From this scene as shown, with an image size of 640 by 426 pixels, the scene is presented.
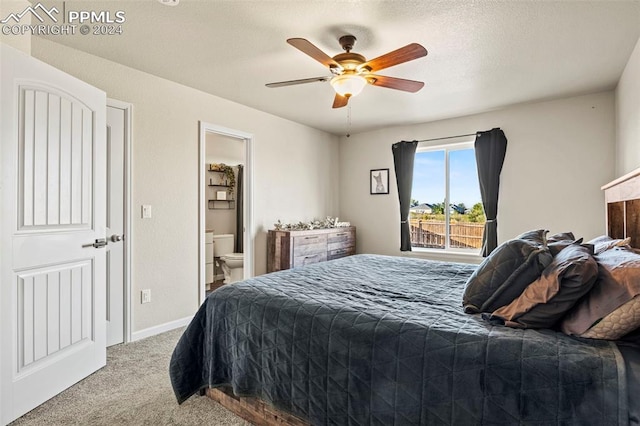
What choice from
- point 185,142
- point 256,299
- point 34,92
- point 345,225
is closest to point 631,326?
point 256,299

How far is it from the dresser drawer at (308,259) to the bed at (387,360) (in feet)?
6.62

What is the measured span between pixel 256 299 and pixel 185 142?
7.56 feet

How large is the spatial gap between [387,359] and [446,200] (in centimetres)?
384

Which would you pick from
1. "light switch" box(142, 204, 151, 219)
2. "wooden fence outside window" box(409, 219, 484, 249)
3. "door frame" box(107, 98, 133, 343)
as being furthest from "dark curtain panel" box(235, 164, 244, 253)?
"wooden fence outside window" box(409, 219, 484, 249)

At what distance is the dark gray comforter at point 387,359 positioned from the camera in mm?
1075

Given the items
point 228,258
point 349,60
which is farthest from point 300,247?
point 349,60

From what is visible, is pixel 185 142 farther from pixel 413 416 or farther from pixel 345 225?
pixel 413 416

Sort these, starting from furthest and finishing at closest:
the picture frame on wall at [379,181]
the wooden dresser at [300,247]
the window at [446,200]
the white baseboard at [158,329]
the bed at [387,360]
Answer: the picture frame on wall at [379,181], the window at [446,200], the wooden dresser at [300,247], the white baseboard at [158,329], the bed at [387,360]

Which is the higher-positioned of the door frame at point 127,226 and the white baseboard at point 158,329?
the door frame at point 127,226

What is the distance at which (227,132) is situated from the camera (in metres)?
3.90

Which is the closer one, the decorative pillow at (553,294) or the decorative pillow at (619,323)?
the decorative pillow at (619,323)

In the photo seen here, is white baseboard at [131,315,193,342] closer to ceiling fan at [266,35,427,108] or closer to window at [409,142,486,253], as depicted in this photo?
ceiling fan at [266,35,427,108]

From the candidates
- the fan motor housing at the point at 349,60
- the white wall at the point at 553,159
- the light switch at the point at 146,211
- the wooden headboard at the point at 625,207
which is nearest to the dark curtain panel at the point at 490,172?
the white wall at the point at 553,159

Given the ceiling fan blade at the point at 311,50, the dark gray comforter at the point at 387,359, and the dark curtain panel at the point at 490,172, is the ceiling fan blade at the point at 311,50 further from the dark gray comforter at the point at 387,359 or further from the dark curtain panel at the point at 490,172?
the dark curtain panel at the point at 490,172
